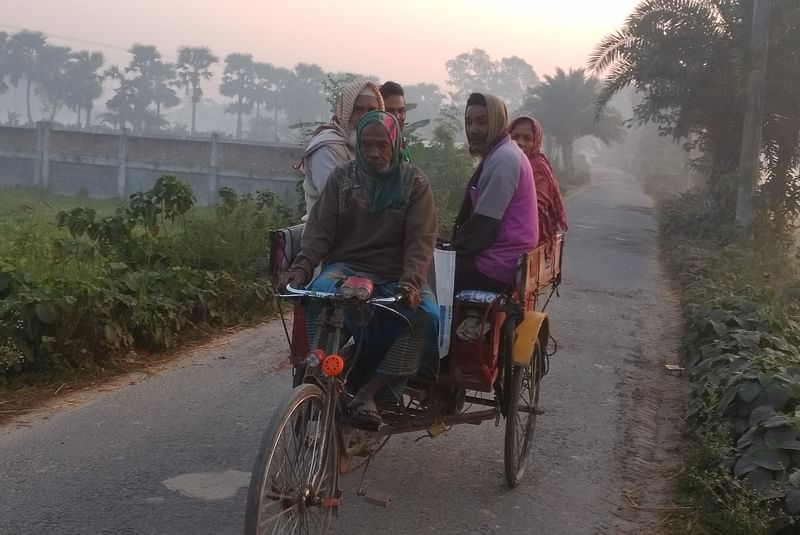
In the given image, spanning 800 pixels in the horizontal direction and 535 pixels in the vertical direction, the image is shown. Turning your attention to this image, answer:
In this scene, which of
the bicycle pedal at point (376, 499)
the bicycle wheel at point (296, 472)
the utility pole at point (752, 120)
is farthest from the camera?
the utility pole at point (752, 120)

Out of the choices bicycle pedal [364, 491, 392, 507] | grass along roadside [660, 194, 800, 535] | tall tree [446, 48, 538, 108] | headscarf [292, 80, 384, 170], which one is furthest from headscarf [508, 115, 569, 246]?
tall tree [446, 48, 538, 108]

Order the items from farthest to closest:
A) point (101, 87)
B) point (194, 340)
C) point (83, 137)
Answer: point (101, 87)
point (83, 137)
point (194, 340)

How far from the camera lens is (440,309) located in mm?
3906

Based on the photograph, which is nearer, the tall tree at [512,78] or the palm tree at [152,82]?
the palm tree at [152,82]

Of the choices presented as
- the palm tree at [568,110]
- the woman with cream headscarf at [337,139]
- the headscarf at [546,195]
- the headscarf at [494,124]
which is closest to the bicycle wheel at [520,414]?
the headscarf at [546,195]

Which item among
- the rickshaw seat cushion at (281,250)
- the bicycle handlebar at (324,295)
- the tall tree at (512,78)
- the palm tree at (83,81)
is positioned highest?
the tall tree at (512,78)

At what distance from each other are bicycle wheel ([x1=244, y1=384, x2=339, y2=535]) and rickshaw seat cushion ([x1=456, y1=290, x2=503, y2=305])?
1.06m

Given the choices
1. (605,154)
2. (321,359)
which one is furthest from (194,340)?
(605,154)

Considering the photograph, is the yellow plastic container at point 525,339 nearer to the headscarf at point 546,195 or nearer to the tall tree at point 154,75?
the headscarf at point 546,195

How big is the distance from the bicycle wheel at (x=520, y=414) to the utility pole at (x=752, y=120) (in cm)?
1127

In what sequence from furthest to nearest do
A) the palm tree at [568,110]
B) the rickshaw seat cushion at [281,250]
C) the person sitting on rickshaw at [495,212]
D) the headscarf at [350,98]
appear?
the palm tree at [568,110] → the headscarf at [350,98] → the person sitting on rickshaw at [495,212] → the rickshaw seat cushion at [281,250]

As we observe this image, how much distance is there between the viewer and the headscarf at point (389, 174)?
11.5ft

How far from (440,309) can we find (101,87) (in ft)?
353

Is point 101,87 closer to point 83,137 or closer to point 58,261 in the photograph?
point 83,137
